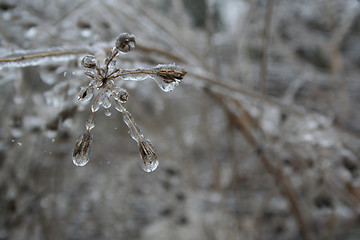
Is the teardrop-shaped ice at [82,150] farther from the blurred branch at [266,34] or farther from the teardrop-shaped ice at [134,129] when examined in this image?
the blurred branch at [266,34]

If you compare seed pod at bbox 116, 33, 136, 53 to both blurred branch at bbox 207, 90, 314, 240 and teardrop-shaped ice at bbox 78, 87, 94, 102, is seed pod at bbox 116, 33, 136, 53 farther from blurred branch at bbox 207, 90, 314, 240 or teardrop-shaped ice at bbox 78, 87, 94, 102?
blurred branch at bbox 207, 90, 314, 240

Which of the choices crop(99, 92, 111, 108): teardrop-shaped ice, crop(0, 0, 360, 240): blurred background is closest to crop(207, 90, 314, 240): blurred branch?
crop(0, 0, 360, 240): blurred background

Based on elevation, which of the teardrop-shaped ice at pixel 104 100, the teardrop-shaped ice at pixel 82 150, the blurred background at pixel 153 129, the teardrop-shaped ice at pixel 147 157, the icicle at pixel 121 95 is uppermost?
the blurred background at pixel 153 129

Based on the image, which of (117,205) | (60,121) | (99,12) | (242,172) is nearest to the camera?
(60,121)

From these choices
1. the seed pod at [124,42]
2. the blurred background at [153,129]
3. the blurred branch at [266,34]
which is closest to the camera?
the seed pod at [124,42]

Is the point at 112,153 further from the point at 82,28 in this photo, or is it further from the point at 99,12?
the point at 82,28

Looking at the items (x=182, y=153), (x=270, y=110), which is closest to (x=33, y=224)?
(x=182, y=153)

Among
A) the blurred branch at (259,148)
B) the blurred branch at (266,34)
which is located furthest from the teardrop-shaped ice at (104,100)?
the blurred branch at (266,34)

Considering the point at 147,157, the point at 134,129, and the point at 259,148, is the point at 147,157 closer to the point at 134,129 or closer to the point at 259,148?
the point at 134,129

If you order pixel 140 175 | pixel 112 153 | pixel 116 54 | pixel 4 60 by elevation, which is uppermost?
pixel 112 153
